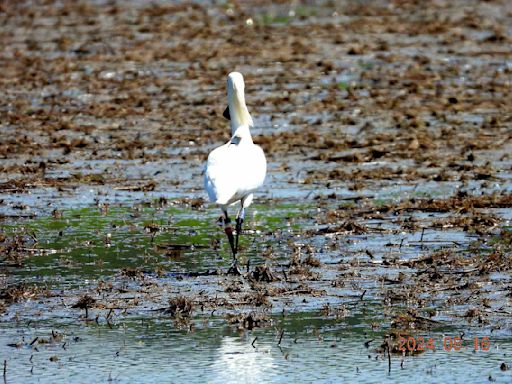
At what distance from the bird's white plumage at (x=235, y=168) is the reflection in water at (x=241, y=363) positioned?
98.2 inches

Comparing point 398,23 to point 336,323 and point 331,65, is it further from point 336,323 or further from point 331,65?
point 336,323

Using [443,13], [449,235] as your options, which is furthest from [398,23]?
[449,235]

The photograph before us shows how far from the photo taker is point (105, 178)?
1554cm

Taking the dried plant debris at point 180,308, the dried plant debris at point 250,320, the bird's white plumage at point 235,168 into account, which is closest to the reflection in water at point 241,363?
the dried plant debris at point 250,320

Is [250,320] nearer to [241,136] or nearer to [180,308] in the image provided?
[180,308]

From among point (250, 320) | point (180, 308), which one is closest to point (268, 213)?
point (180, 308)

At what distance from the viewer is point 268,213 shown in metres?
13.6

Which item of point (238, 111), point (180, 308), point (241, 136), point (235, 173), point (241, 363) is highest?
point (238, 111)

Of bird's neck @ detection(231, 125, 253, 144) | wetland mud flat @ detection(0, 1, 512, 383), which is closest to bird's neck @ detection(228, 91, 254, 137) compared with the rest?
bird's neck @ detection(231, 125, 253, 144)

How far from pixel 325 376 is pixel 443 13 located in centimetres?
2593
